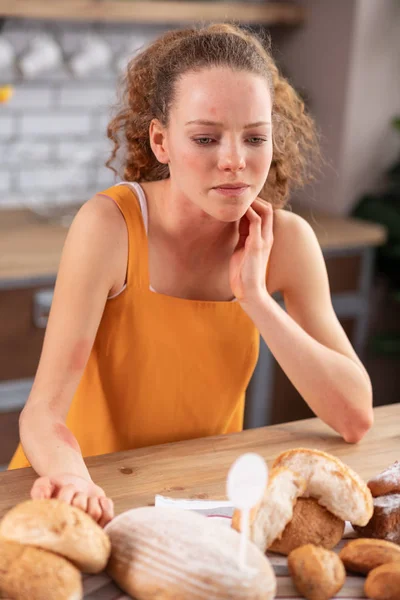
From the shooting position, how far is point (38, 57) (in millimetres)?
2992

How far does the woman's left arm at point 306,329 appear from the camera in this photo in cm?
150

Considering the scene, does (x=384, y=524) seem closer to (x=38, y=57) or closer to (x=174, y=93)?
(x=174, y=93)

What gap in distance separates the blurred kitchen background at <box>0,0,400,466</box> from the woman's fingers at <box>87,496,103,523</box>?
1742mm

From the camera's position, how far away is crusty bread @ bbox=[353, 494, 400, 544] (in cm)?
109

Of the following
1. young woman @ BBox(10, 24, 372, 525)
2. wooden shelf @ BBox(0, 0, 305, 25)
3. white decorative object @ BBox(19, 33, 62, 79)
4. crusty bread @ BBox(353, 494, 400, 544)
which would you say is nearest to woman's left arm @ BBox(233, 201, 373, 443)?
young woman @ BBox(10, 24, 372, 525)

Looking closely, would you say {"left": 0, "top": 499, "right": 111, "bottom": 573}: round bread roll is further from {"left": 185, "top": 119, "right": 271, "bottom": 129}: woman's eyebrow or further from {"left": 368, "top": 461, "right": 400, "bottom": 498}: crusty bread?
{"left": 185, "top": 119, "right": 271, "bottom": 129}: woman's eyebrow

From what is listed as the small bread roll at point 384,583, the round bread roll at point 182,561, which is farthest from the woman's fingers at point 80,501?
the small bread roll at point 384,583

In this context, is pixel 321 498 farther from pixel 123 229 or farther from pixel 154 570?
pixel 123 229

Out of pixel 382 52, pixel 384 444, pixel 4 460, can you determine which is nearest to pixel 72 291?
pixel 384 444

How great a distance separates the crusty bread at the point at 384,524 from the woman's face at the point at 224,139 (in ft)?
1.67

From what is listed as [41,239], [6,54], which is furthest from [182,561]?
[6,54]

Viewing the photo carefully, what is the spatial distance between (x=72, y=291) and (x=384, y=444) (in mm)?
568

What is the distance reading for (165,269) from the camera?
1636 mm

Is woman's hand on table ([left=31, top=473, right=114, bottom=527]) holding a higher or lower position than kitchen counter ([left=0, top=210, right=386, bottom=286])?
higher
